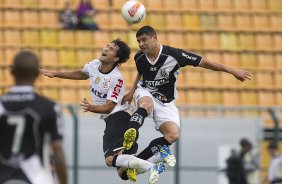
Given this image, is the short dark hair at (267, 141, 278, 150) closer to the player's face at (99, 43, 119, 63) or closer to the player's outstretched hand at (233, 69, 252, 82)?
the player's outstretched hand at (233, 69, 252, 82)

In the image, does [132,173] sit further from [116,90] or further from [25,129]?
[25,129]

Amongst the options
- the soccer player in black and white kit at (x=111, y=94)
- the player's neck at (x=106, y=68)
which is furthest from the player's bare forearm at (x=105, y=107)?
the player's neck at (x=106, y=68)

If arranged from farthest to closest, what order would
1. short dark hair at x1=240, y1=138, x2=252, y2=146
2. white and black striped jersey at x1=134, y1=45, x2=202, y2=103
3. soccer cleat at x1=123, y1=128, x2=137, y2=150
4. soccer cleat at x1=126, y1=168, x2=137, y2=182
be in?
short dark hair at x1=240, y1=138, x2=252, y2=146, white and black striped jersey at x1=134, y1=45, x2=202, y2=103, soccer cleat at x1=126, y1=168, x2=137, y2=182, soccer cleat at x1=123, y1=128, x2=137, y2=150

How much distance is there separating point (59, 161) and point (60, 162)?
1cm

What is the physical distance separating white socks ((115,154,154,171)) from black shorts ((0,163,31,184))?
4.90m

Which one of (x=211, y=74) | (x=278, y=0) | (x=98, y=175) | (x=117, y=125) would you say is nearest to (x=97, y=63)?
(x=117, y=125)

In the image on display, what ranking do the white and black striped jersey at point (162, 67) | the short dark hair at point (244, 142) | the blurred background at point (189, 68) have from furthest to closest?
the blurred background at point (189, 68) → the short dark hair at point (244, 142) → the white and black striped jersey at point (162, 67)

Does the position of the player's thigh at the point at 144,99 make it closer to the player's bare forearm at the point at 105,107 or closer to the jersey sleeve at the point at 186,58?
the player's bare forearm at the point at 105,107

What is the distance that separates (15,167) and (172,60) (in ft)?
18.2

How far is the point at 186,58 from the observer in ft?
46.3

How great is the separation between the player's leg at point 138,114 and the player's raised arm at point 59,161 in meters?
4.68

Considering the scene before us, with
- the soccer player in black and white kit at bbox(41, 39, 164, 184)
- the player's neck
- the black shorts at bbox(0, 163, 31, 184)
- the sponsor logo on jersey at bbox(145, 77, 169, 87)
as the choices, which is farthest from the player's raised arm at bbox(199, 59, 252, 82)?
the black shorts at bbox(0, 163, 31, 184)

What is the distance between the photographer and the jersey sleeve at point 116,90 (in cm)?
1413

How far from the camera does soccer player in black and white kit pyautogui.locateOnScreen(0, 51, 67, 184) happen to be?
8766mm
